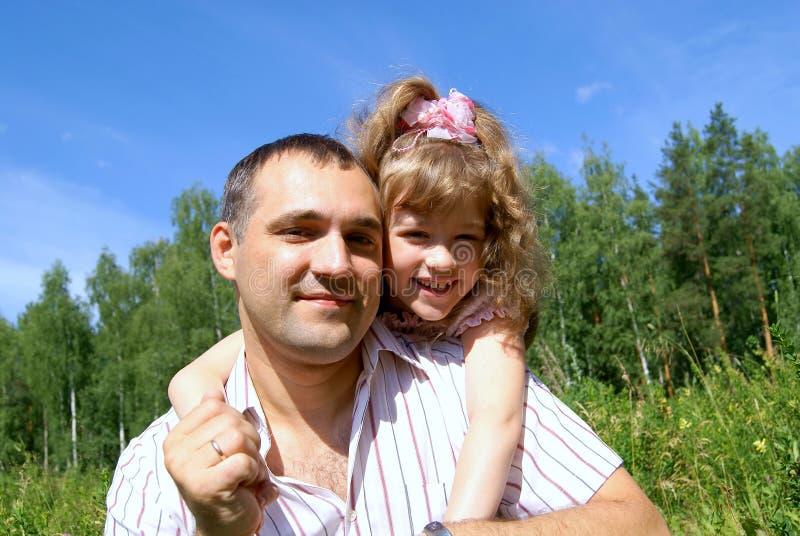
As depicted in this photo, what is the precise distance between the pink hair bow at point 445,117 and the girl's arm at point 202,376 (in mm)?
1248

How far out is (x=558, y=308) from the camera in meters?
24.8

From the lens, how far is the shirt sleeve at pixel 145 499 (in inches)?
67.1

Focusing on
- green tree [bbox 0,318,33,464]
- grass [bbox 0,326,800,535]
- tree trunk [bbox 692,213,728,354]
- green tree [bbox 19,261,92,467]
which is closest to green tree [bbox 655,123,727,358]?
tree trunk [bbox 692,213,728,354]

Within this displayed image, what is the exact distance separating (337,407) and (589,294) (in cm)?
2556

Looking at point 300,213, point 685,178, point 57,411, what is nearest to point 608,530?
point 300,213

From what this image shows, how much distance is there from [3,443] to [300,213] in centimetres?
3052

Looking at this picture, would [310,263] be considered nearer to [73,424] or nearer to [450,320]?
[450,320]

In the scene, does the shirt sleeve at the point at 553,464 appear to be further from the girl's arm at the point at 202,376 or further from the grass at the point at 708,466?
the girl's arm at the point at 202,376

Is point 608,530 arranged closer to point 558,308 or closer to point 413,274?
point 413,274

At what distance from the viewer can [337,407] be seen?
2164mm

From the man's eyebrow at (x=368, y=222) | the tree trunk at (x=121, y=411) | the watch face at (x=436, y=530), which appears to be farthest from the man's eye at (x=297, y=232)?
the tree trunk at (x=121, y=411)

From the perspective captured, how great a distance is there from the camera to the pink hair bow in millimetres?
2703

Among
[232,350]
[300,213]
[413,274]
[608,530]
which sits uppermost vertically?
[300,213]

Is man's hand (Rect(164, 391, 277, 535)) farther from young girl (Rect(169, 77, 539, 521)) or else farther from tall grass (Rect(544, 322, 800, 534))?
tall grass (Rect(544, 322, 800, 534))
